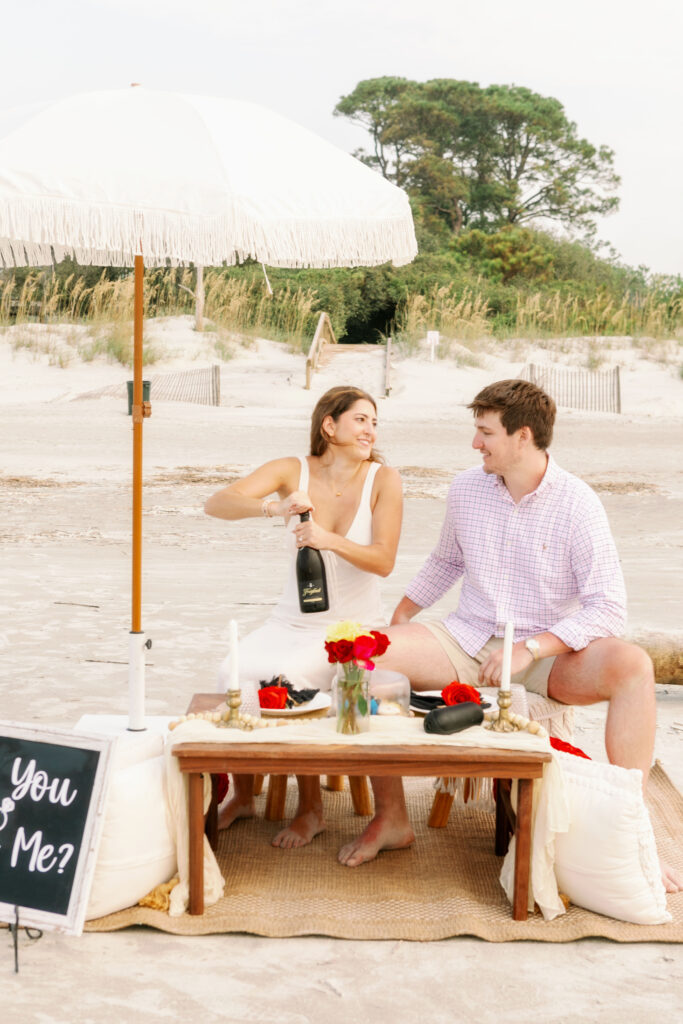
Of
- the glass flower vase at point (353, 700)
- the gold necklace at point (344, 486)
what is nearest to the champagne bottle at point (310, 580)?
the gold necklace at point (344, 486)

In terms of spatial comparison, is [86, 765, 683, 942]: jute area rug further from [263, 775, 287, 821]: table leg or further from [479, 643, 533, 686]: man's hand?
[479, 643, 533, 686]: man's hand

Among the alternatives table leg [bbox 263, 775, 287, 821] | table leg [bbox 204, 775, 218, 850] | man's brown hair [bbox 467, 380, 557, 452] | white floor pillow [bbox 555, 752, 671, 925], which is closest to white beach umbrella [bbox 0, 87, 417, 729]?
table leg [bbox 204, 775, 218, 850]

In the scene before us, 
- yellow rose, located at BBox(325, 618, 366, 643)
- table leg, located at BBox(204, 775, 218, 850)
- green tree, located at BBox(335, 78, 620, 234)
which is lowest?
table leg, located at BBox(204, 775, 218, 850)

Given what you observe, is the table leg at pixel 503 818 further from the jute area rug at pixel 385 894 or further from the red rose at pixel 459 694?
the red rose at pixel 459 694

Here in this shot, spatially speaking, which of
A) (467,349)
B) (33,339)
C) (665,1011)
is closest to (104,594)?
(665,1011)

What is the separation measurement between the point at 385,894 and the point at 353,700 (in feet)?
1.85

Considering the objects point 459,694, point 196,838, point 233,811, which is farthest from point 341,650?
point 233,811

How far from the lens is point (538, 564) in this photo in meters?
3.85

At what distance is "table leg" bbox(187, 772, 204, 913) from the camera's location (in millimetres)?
3135

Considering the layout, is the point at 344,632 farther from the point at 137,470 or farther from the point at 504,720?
the point at 137,470

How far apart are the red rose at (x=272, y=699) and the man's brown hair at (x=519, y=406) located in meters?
1.07

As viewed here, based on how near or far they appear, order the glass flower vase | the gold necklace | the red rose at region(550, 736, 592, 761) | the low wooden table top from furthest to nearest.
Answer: the gold necklace, the red rose at region(550, 736, 592, 761), the glass flower vase, the low wooden table top

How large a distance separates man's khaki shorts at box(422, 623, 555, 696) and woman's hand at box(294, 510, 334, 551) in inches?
17.5

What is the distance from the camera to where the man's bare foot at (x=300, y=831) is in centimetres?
366
